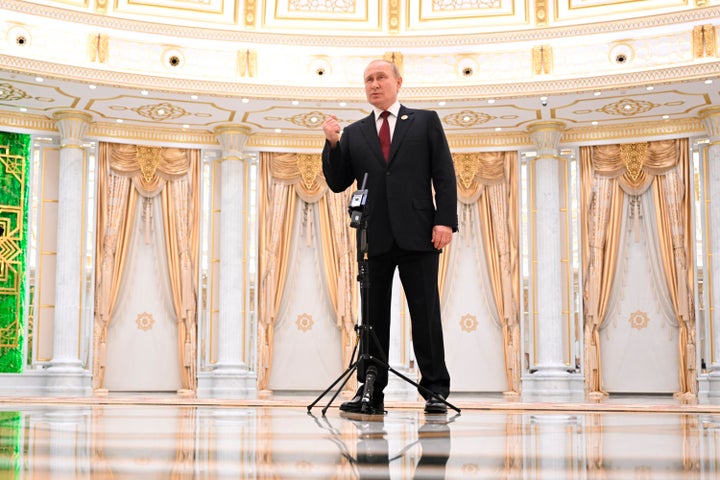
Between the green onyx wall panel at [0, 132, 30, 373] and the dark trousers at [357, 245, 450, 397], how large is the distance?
8.64 m

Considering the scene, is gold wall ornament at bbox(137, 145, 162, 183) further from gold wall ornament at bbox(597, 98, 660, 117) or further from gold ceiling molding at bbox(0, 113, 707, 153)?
gold wall ornament at bbox(597, 98, 660, 117)

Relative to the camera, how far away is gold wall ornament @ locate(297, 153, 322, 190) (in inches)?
503

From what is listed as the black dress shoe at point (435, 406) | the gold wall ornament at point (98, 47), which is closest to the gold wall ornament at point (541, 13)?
the gold wall ornament at point (98, 47)

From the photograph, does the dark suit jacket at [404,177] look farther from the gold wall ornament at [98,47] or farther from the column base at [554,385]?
the column base at [554,385]

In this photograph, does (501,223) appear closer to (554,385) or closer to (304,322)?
(554,385)

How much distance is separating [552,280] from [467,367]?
175 centimetres

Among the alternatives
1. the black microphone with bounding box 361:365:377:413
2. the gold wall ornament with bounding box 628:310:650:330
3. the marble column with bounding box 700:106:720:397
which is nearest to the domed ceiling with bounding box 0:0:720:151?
the marble column with bounding box 700:106:720:397

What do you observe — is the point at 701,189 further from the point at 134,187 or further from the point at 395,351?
the point at 134,187

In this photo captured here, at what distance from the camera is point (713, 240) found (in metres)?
11.4

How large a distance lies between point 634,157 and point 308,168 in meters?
4.57

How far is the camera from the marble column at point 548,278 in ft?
38.4

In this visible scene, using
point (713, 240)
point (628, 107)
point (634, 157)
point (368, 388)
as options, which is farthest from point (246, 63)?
point (368, 388)

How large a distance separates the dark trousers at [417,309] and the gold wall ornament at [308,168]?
8.91m

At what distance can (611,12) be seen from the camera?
430 inches
